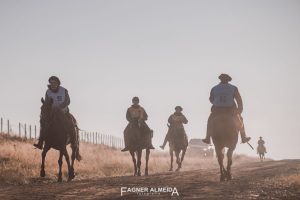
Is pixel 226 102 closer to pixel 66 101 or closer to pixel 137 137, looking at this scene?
pixel 66 101

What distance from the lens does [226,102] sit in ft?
47.3

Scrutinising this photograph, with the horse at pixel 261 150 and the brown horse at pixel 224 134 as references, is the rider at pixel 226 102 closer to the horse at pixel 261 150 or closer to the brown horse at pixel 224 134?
the brown horse at pixel 224 134

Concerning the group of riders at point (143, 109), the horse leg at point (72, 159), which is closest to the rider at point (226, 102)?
the group of riders at point (143, 109)

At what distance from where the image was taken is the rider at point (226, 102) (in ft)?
47.3

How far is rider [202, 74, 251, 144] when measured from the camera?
14.4 metres

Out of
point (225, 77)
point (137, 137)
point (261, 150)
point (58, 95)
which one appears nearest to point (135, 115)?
point (137, 137)

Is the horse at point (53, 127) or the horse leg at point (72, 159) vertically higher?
the horse at point (53, 127)

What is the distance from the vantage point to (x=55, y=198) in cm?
943

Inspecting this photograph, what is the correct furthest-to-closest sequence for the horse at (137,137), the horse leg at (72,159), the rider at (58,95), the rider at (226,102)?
1. the horse at (137,137)
2. the rider at (58,95)
3. the horse leg at (72,159)
4. the rider at (226,102)

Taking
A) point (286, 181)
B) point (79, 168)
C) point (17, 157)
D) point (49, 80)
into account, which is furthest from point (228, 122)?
point (17, 157)

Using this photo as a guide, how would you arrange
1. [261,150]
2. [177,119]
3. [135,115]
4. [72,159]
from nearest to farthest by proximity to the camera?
[72,159] < [135,115] < [177,119] < [261,150]

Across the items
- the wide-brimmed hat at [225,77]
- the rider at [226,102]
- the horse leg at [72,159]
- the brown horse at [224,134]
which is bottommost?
the horse leg at [72,159]

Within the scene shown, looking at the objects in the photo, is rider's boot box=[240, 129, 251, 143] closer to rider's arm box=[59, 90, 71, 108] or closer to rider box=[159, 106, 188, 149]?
rider's arm box=[59, 90, 71, 108]

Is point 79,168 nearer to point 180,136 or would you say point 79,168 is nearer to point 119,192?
point 180,136
